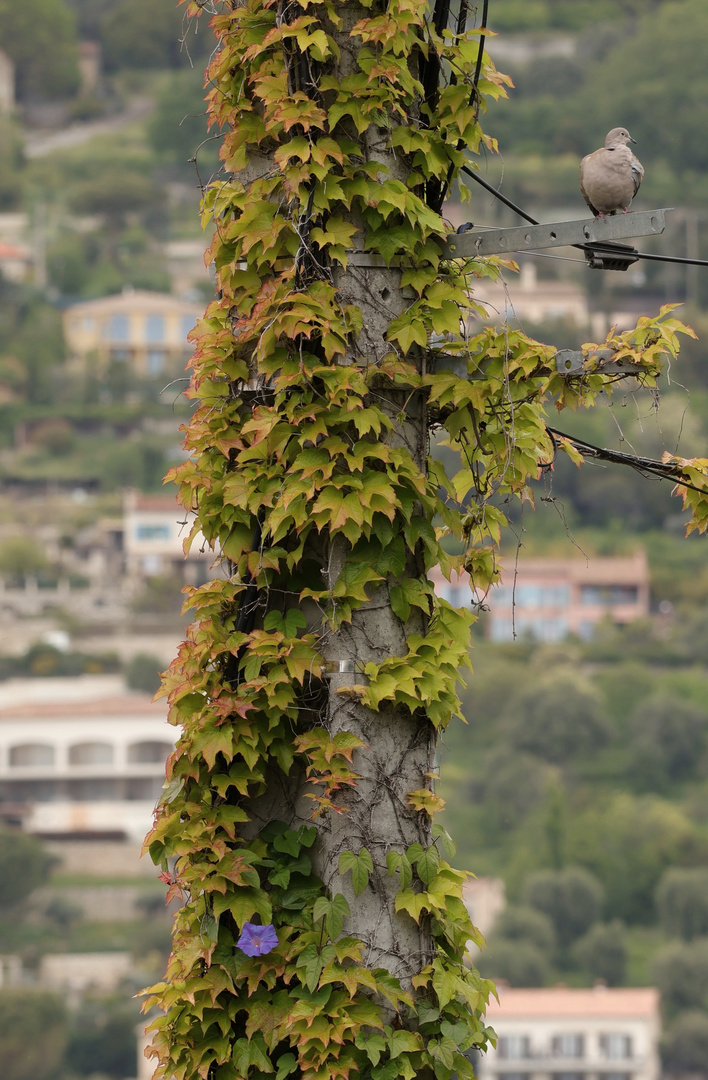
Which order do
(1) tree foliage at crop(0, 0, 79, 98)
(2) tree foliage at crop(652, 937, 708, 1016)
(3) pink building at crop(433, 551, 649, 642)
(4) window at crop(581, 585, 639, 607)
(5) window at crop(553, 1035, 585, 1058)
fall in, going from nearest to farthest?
(5) window at crop(553, 1035, 585, 1058), (2) tree foliage at crop(652, 937, 708, 1016), (3) pink building at crop(433, 551, 649, 642), (4) window at crop(581, 585, 639, 607), (1) tree foliage at crop(0, 0, 79, 98)

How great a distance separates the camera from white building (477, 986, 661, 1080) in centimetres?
4775

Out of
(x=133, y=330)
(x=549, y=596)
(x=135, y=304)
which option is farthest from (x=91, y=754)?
(x=135, y=304)

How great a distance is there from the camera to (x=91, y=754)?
67312 mm

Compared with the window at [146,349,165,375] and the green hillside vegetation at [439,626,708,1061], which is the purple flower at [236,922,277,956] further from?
the window at [146,349,165,375]

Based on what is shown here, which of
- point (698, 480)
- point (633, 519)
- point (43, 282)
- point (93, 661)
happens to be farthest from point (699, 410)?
point (698, 480)

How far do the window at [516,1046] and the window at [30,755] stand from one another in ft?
79.9

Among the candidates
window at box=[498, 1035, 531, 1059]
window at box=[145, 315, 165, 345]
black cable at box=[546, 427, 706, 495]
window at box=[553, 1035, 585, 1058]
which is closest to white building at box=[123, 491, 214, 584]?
window at box=[145, 315, 165, 345]

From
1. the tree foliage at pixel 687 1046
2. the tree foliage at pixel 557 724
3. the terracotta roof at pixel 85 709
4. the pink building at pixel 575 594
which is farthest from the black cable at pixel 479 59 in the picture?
the pink building at pixel 575 594

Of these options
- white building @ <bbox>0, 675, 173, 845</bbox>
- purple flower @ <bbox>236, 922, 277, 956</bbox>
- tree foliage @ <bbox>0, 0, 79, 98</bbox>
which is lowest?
white building @ <bbox>0, 675, 173, 845</bbox>

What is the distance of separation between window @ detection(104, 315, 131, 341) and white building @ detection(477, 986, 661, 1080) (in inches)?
1903

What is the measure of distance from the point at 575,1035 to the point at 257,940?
1898 inches

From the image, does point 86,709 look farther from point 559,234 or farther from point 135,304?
point 559,234

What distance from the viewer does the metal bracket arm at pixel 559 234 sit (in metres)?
2.62

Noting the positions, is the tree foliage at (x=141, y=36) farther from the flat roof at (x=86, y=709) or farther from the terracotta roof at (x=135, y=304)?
the flat roof at (x=86, y=709)
